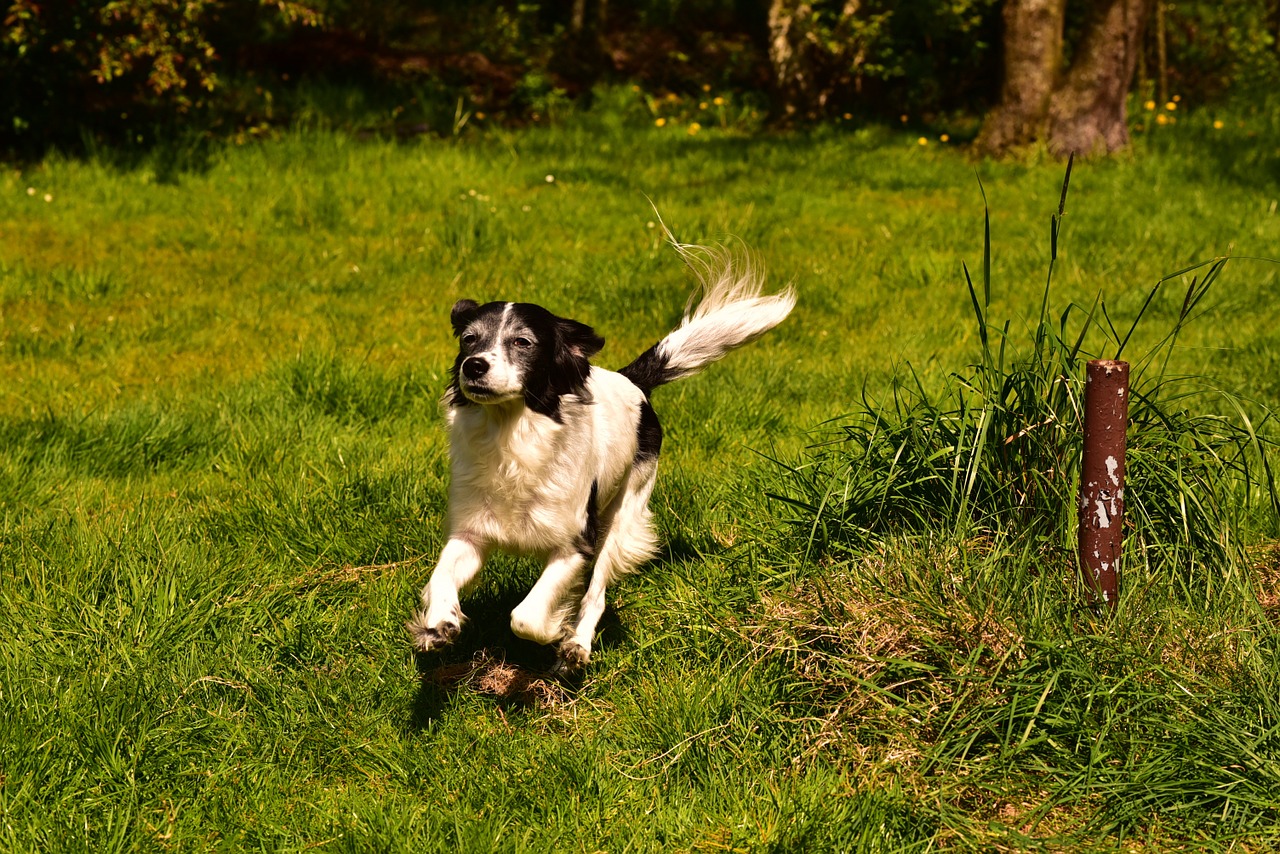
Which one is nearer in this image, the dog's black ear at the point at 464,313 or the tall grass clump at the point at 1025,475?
the tall grass clump at the point at 1025,475

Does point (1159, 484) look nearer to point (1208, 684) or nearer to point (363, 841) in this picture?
point (1208, 684)

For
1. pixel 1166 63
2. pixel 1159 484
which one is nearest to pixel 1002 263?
pixel 1159 484

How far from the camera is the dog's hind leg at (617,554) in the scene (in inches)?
138

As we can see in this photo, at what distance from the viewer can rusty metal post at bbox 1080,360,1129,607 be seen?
298 centimetres

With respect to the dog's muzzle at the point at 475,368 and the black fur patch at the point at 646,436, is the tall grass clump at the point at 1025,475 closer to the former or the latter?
the black fur patch at the point at 646,436

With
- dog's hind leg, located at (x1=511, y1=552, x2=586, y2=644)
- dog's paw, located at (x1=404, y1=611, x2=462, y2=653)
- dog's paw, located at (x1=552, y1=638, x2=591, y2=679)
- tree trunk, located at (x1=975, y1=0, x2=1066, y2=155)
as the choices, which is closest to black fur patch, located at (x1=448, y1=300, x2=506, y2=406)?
dog's hind leg, located at (x1=511, y1=552, x2=586, y2=644)

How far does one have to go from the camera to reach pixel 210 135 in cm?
969

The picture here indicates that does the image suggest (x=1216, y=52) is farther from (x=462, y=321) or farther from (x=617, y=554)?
(x=462, y=321)

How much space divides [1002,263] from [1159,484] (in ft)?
14.4

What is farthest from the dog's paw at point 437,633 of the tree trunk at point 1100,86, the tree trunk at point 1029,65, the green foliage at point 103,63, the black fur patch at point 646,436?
the tree trunk at point 1029,65

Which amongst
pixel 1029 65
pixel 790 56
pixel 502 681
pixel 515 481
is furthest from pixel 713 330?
pixel 790 56

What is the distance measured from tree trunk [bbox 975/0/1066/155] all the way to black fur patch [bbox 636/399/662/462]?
673 cm

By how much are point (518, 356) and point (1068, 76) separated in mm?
7849

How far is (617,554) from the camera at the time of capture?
3.88m
